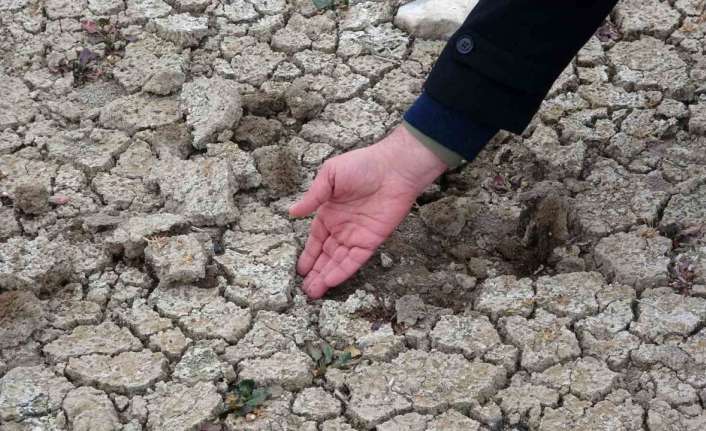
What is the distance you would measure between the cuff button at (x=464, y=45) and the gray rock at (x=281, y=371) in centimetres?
74

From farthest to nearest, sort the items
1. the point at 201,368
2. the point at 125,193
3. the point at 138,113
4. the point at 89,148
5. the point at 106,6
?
the point at 106,6
the point at 138,113
the point at 89,148
the point at 125,193
the point at 201,368

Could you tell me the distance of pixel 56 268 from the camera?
100 inches

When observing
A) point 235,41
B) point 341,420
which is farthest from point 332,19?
point 341,420

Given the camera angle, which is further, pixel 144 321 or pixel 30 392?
pixel 144 321

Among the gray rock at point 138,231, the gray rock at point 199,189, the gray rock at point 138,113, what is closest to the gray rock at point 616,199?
the gray rock at point 199,189

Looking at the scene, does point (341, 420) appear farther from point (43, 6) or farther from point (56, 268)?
point (43, 6)

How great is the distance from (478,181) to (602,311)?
1.77 feet

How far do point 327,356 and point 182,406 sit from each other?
1.10 ft

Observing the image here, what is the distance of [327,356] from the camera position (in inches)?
95.3

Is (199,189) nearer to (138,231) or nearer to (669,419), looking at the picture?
(138,231)

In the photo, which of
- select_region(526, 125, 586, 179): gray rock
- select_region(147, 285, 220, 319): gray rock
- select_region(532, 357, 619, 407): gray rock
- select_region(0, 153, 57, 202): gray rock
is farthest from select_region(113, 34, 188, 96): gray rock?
select_region(532, 357, 619, 407): gray rock

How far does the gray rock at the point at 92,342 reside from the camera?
2.39 metres

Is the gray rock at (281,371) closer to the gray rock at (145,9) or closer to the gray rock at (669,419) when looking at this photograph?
the gray rock at (669,419)

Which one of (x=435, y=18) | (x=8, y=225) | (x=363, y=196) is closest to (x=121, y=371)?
(x=8, y=225)
